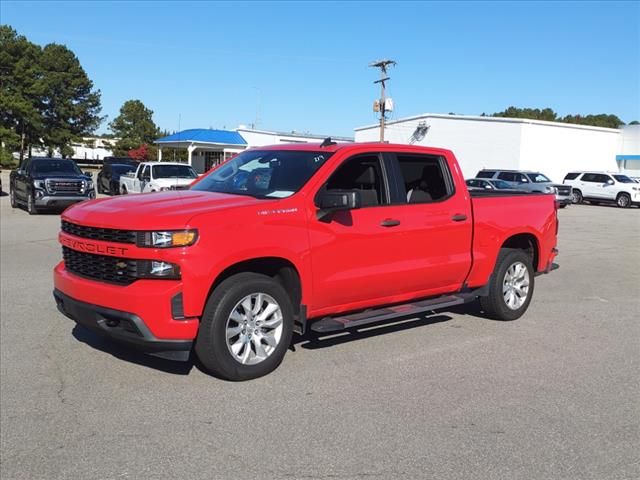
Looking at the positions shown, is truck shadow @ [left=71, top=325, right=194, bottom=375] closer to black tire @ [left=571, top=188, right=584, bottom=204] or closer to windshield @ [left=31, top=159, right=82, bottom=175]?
windshield @ [left=31, top=159, right=82, bottom=175]

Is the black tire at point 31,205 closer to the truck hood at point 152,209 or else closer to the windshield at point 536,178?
the truck hood at point 152,209

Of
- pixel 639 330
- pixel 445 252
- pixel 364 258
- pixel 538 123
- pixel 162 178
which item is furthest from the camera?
pixel 538 123

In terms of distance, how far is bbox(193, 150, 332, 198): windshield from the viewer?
18.2 ft

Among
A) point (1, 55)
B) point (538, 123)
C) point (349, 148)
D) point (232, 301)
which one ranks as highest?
point (1, 55)

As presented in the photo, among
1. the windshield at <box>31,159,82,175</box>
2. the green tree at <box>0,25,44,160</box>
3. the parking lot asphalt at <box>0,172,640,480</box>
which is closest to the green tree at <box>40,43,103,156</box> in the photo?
the green tree at <box>0,25,44,160</box>

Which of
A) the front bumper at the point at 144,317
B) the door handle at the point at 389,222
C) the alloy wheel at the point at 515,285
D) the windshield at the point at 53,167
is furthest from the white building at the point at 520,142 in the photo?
the front bumper at the point at 144,317

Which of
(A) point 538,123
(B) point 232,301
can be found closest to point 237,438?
(B) point 232,301

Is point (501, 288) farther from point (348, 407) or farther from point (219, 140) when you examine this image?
point (219, 140)

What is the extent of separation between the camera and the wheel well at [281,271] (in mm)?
5098

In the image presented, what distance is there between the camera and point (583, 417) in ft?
14.6

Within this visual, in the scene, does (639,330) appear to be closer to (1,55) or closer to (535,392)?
(535,392)

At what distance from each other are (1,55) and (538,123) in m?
52.5

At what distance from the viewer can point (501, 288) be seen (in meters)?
6.99

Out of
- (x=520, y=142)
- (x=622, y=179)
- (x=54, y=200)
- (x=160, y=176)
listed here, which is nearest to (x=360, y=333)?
(x=160, y=176)
